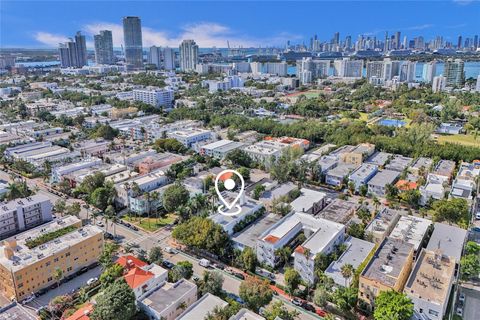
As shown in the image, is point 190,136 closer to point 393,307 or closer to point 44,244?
point 44,244

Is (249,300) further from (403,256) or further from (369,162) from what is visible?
(369,162)

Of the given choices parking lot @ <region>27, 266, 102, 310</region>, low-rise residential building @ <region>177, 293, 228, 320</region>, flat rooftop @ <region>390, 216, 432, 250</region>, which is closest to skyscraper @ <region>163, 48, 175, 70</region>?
parking lot @ <region>27, 266, 102, 310</region>

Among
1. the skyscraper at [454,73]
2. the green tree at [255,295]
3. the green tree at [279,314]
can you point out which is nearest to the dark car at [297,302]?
the green tree at [279,314]

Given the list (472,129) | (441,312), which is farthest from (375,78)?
(441,312)

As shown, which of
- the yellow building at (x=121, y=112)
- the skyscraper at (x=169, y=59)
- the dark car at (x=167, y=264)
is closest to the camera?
the dark car at (x=167, y=264)

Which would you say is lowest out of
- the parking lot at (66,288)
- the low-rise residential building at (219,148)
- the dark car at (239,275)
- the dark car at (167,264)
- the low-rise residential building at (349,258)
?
the parking lot at (66,288)

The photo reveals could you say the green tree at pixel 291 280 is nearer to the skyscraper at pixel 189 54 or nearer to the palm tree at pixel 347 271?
the palm tree at pixel 347 271
